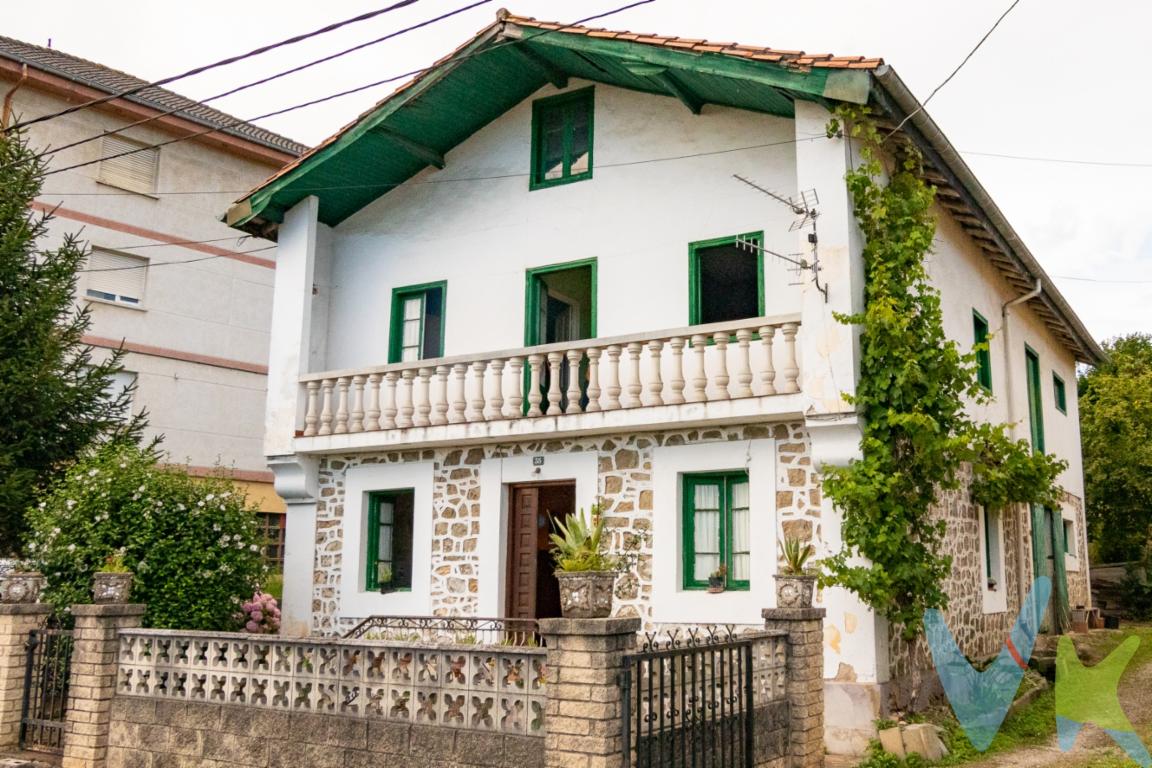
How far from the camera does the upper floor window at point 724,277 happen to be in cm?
1274

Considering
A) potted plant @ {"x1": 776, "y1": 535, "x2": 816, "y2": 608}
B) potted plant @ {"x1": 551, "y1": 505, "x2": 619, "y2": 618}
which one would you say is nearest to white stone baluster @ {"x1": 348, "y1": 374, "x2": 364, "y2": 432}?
potted plant @ {"x1": 776, "y1": 535, "x2": 816, "y2": 608}

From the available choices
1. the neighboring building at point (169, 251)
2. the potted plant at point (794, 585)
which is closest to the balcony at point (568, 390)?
the potted plant at point (794, 585)

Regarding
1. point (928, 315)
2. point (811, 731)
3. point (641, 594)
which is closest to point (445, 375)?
point (641, 594)

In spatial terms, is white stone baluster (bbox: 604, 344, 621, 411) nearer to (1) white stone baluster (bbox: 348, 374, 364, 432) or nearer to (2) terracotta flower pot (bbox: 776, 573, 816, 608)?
(1) white stone baluster (bbox: 348, 374, 364, 432)

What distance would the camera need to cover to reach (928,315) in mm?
11055

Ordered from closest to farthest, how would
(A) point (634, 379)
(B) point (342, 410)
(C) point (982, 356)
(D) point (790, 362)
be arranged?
(D) point (790, 362) → (A) point (634, 379) → (B) point (342, 410) → (C) point (982, 356)

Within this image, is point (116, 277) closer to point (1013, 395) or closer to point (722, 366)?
point (722, 366)

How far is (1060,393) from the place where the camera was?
69.0ft

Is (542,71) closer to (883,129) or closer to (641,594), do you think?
(883,129)

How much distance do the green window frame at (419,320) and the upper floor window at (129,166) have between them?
9018 mm

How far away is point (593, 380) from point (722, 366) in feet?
5.40

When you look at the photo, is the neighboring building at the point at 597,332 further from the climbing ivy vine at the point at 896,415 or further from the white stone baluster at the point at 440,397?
the climbing ivy vine at the point at 896,415

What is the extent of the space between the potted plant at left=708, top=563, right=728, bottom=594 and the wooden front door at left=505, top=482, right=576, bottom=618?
6.73 feet

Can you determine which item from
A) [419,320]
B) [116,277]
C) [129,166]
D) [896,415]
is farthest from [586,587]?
[129,166]
